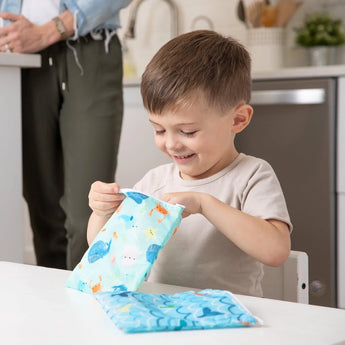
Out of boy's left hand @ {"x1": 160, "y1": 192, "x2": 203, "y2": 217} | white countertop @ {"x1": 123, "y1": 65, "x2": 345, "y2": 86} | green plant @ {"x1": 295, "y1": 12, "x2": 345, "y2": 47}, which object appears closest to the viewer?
boy's left hand @ {"x1": 160, "y1": 192, "x2": 203, "y2": 217}

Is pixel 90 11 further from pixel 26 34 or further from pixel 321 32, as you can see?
pixel 321 32

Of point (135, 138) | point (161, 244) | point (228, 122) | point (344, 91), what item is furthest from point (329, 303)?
point (161, 244)

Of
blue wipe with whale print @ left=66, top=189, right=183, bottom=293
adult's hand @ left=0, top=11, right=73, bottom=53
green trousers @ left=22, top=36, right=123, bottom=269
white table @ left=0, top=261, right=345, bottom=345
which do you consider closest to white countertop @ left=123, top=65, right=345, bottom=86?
green trousers @ left=22, top=36, right=123, bottom=269

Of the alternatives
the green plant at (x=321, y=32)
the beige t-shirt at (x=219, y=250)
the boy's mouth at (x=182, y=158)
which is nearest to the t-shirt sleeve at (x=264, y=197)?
the beige t-shirt at (x=219, y=250)

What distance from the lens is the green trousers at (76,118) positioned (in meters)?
2.01

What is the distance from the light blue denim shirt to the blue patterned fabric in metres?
1.34

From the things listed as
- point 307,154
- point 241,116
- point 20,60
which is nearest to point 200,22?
point 307,154

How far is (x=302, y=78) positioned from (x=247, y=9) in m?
0.81

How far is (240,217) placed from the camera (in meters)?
1.08

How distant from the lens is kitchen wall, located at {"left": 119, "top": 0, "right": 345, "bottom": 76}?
132 inches

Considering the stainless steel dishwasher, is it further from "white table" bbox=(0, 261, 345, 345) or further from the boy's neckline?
"white table" bbox=(0, 261, 345, 345)

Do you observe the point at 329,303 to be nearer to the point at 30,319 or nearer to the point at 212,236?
the point at 212,236

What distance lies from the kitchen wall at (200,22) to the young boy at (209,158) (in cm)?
208

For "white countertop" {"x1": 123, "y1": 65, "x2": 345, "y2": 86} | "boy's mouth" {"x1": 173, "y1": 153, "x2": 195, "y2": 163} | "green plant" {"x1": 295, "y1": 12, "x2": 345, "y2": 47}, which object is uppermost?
"green plant" {"x1": 295, "y1": 12, "x2": 345, "y2": 47}
